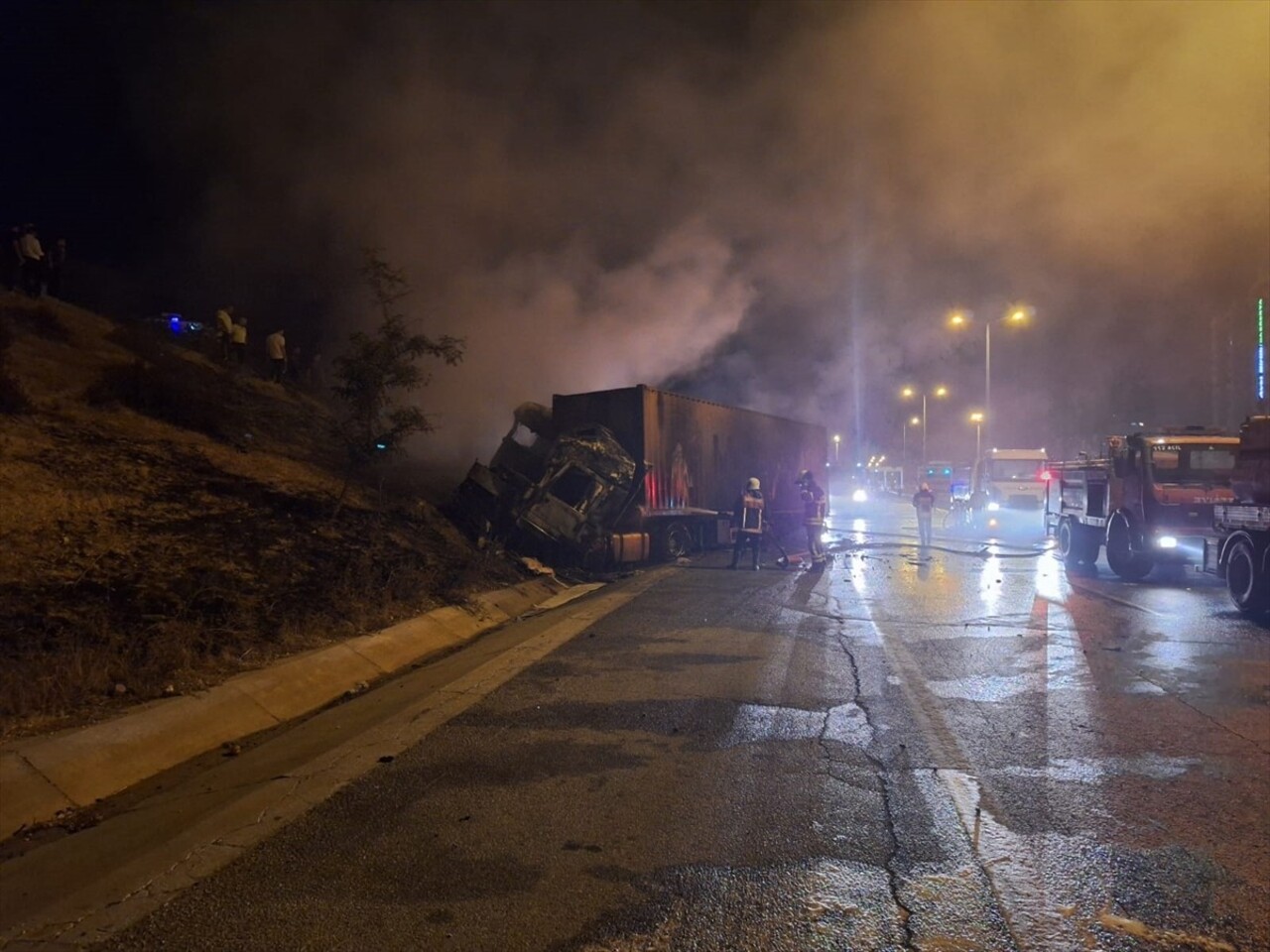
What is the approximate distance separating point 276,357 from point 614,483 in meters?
9.80

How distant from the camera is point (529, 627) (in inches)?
346

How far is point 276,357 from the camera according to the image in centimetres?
1895

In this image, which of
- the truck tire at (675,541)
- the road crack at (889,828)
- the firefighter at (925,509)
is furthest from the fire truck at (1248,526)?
the truck tire at (675,541)

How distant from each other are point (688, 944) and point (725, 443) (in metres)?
15.2

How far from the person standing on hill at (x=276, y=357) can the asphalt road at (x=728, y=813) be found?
1402 cm

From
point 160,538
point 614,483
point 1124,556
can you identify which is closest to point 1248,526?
point 1124,556

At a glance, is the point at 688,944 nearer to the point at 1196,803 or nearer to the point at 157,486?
the point at 1196,803

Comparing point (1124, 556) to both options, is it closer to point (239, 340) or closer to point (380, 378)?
point (380, 378)

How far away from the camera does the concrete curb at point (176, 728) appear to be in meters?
3.97

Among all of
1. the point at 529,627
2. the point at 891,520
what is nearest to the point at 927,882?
the point at 529,627

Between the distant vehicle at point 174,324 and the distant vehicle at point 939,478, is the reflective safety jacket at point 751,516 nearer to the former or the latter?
the distant vehicle at point 174,324

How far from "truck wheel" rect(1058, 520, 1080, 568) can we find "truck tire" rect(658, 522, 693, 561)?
6.67 meters

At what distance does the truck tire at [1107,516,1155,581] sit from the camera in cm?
1284

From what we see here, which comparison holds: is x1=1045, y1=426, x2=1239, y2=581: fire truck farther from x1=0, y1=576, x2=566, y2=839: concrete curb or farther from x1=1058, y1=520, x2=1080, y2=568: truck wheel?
x1=0, y1=576, x2=566, y2=839: concrete curb
